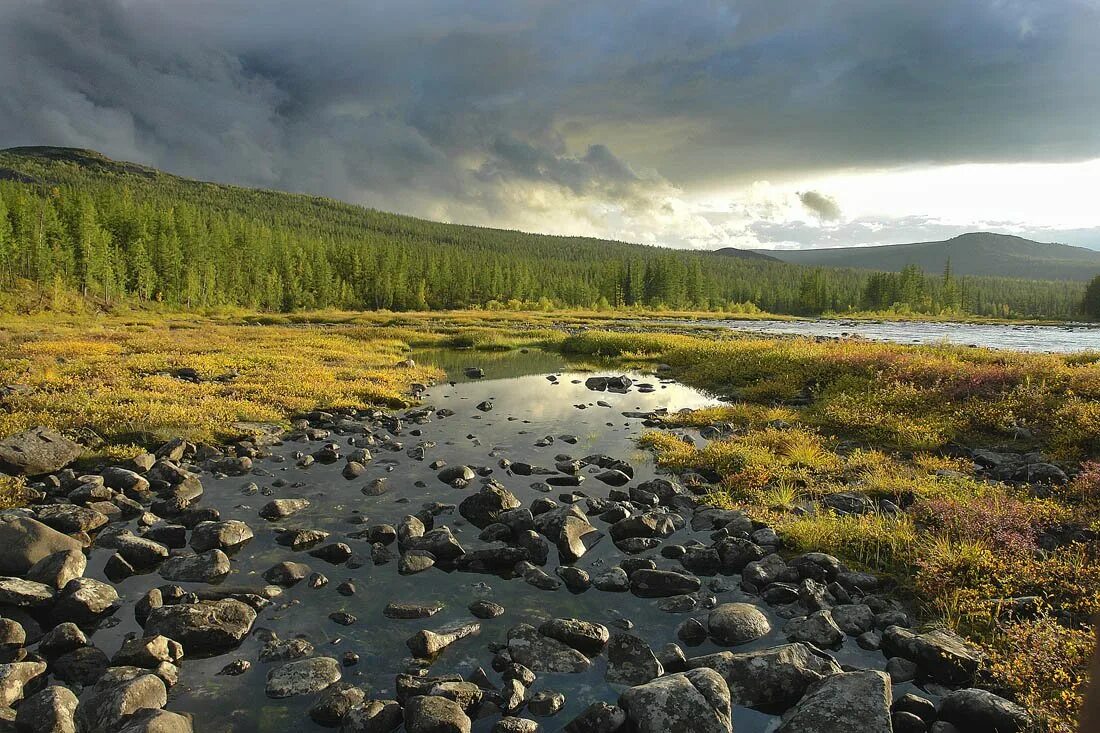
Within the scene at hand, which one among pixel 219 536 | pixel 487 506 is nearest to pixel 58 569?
pixel 219 536

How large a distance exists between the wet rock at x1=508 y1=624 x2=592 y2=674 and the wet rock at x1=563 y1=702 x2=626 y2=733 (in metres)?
0.99

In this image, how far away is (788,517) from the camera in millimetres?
11023

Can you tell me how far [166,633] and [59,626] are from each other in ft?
4.10

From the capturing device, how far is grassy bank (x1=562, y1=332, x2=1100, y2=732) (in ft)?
24.3

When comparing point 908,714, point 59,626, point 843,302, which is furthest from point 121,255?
point 843,302

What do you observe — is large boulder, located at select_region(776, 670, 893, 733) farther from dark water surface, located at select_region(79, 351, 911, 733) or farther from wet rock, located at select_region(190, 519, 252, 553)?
wet rock, located at select_region(190, 519, 252, 553)

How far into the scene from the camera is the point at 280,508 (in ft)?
37.5

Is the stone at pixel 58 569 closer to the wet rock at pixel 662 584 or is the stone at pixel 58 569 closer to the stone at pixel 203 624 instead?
the stone at pixel 203 624

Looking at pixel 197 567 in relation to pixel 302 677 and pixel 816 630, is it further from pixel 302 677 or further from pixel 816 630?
pixel 816 630

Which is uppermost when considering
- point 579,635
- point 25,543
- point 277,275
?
point 277,275

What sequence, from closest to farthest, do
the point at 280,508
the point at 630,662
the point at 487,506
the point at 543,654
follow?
the point at 630,662 → the point at 543,654 → the point at 280,508 → the point at 487,506

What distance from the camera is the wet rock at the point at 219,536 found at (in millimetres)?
9992

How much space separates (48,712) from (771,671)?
7.49 metres

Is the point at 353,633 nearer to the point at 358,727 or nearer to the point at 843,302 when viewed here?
the point at 358,727
